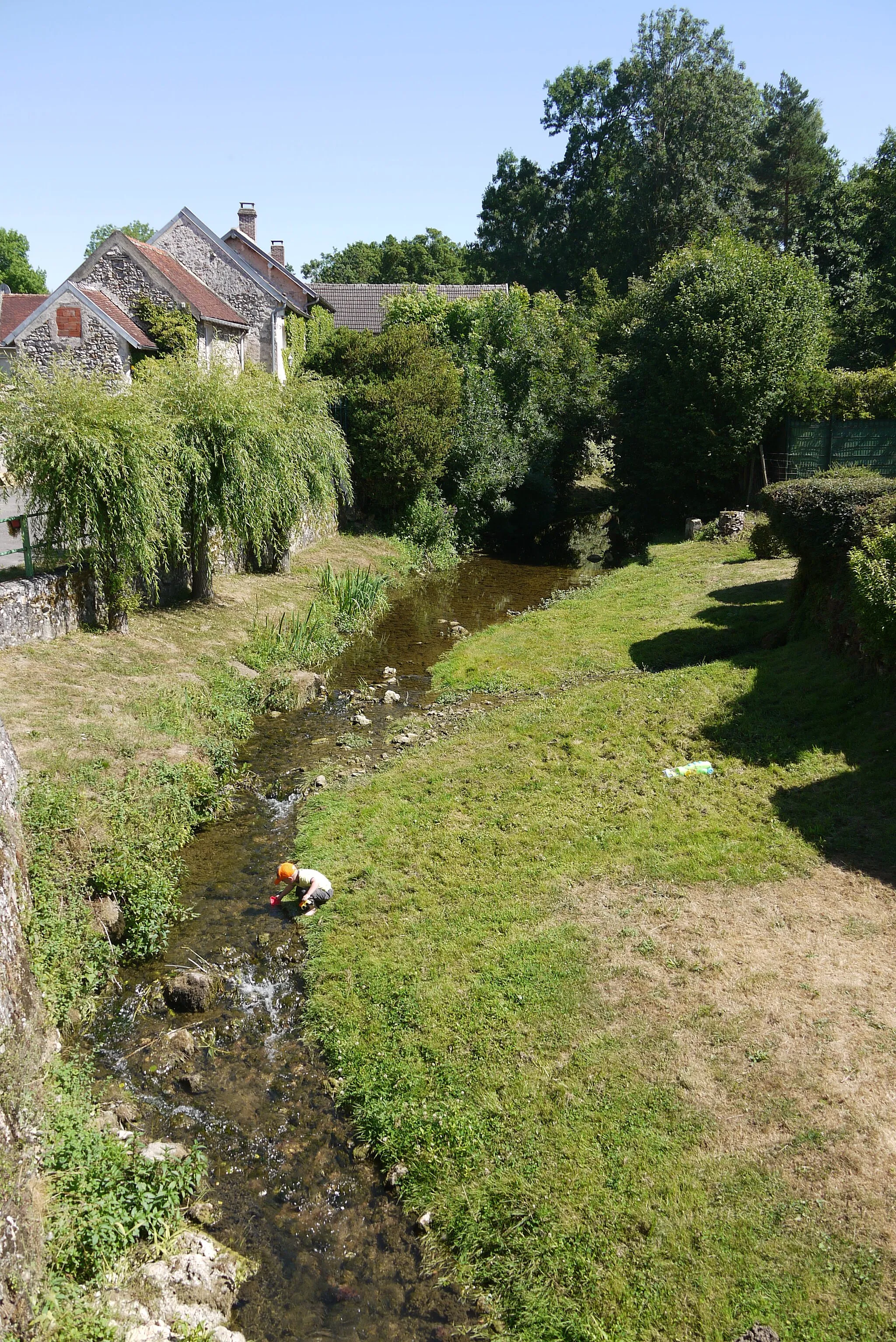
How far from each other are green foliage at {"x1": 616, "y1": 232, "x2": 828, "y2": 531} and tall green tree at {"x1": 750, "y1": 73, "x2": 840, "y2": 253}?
24.4 m

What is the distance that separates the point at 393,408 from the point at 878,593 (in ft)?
66.7

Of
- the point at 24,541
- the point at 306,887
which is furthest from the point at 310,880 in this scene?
the point at 24,541

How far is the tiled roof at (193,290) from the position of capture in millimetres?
29562

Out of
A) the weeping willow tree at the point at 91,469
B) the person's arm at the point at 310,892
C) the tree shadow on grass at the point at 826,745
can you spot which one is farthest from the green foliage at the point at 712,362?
the person's arm at the point at 310,892

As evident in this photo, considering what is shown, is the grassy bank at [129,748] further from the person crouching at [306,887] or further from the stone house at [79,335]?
the stone house at [79,335]

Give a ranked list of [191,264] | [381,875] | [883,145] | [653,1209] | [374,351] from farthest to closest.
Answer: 1. [883,145]
2. [191,264]
3. [374,351]
4. [381,875]
5. [653,1209]

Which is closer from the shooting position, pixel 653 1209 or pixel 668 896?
pixel 653 1209

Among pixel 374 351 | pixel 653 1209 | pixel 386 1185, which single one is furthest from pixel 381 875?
pixel 374 351

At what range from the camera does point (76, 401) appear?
14.6 metres

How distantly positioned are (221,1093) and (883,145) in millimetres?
46299

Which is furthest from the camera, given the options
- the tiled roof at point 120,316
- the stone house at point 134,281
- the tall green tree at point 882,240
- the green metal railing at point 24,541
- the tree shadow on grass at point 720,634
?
the tall green tree at point 882,240

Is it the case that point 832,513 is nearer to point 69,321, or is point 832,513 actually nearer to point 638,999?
point 638,999

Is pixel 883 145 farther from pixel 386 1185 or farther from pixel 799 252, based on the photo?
pixel 386 1185

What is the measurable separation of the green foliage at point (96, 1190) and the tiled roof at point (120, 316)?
2556 centimetres
